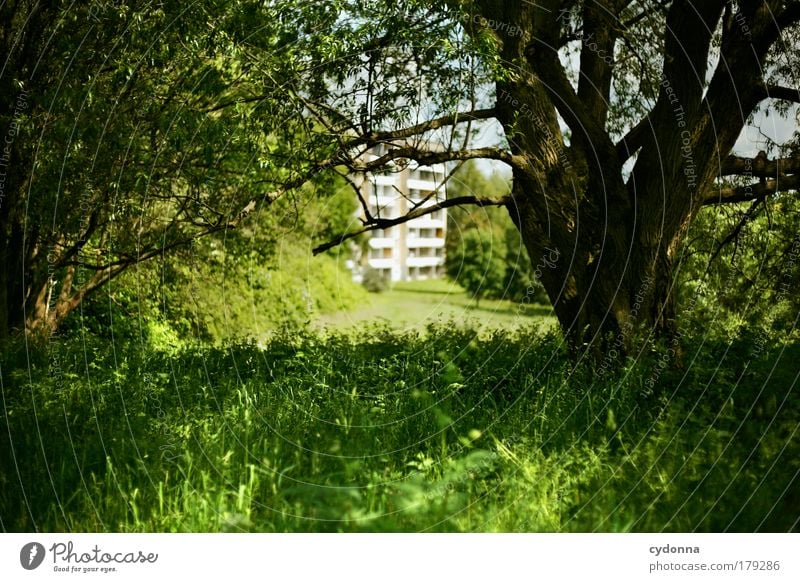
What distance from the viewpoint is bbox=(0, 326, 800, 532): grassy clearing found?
509cm

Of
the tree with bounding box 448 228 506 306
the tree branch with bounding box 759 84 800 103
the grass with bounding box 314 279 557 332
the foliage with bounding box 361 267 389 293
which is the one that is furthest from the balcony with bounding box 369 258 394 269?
the tree branch with bounding box 759 84 800 103

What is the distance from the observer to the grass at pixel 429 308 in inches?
991

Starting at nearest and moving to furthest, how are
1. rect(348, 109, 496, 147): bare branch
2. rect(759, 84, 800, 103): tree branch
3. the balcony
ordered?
1. rect(348, 109, 496, 147): bare branch
2. rect(759, 84, 800, 103): tree branch
3. the balcony

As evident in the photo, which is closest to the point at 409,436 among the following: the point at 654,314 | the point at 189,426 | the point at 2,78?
the point at 189,426

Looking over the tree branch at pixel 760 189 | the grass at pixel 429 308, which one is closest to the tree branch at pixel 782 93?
the tree branch at pixel 760 189

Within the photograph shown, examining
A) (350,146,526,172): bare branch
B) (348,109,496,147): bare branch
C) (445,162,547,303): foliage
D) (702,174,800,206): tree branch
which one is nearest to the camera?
(350,146,526,172): bare branch

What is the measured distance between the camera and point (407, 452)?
19.7 ft

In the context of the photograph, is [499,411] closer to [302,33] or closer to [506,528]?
[506,528]

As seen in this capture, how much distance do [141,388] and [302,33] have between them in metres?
3.81

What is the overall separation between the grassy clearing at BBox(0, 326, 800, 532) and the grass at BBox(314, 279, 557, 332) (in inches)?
639

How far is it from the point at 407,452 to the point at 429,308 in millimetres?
23496

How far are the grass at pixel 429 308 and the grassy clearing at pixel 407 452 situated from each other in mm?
16241

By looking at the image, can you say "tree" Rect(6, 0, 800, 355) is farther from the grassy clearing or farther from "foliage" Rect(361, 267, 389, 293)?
"foliage" Rect(361, 267, 389, 293)

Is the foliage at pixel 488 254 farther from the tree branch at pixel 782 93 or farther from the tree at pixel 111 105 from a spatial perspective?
the tree branch at pixel 782 93
